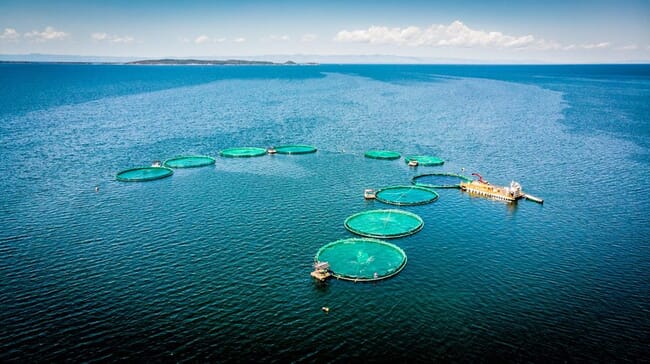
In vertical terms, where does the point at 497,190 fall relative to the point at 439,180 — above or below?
above

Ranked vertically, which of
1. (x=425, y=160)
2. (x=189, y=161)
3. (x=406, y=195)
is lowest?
(x=406, y=195)

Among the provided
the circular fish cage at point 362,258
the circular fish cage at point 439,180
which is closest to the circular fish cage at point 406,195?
the circular fish cage at point 439,180

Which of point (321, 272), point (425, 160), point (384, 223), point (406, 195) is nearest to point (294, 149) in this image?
point (425, 160)

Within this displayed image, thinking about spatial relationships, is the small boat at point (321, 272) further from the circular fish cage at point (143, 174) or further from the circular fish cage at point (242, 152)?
the circular fish cage at point (242, 152)

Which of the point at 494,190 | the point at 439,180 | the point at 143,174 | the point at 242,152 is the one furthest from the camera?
the point at 242,152

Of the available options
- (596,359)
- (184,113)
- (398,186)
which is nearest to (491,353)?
(596,359)

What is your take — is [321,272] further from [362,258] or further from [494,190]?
[494,190]

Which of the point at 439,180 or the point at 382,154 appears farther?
the point at 382,154
